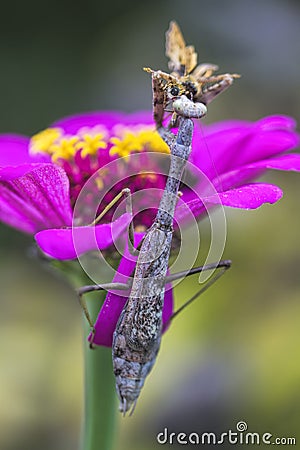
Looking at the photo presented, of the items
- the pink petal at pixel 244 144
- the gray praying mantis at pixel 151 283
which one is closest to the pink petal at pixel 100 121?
the pink petal at pixel 244 144

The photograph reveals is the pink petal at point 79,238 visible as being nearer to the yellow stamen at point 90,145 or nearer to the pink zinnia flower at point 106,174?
the pink zinnia flower at point 106,174

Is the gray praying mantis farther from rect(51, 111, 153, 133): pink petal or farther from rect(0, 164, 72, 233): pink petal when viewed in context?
rect(51, 111, 153, 133): pink petal

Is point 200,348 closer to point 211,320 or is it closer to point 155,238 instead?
point 211,320

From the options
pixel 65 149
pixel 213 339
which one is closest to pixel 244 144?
pixel 65 149

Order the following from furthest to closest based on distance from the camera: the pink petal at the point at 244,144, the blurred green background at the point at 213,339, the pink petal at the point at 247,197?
1. the blurred green background at the point at 213,339
2. the pink petal at the point at 244,144
3. the pink petal at the point at 247,197

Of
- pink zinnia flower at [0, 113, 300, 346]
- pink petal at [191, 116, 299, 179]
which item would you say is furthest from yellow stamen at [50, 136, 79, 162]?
pink petal at [191, 116, 299, 179]
